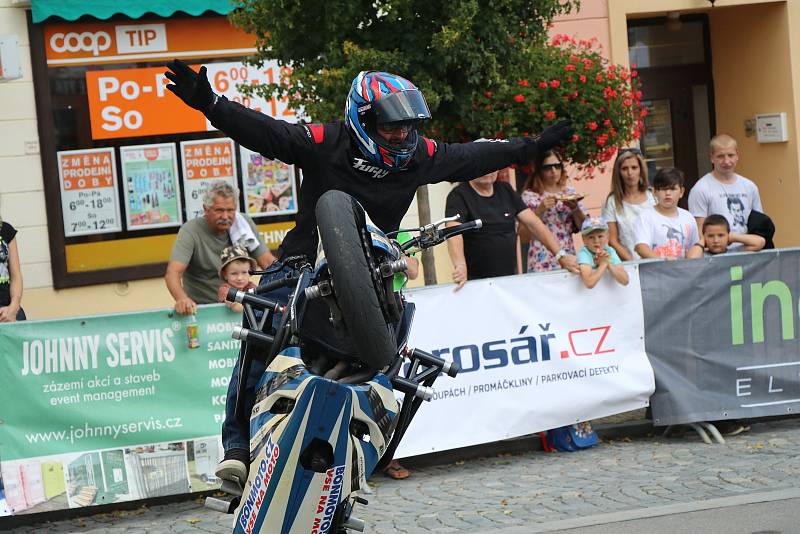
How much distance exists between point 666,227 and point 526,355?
177cm

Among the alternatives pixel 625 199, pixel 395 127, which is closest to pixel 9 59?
pixel 625 199

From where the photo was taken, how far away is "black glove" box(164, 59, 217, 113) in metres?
5.12

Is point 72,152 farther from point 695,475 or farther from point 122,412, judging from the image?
point 695,475

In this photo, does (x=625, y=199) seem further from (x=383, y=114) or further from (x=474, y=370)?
(x=383, y=114)

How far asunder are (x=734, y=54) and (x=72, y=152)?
8013 millimetres

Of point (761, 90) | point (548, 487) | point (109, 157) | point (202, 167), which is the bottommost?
point (548, 487)

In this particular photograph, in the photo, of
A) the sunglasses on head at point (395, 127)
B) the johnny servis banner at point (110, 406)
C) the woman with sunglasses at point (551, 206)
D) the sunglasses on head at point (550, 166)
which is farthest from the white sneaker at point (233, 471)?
the sunglasses on head at point (550, 166)

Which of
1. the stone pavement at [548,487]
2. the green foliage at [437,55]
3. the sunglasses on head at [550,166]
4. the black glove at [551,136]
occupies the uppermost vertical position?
the green foliage at [437,55]

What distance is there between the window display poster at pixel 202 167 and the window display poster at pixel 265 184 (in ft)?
0.52

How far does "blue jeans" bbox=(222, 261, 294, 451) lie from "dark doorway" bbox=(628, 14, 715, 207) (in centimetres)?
1114

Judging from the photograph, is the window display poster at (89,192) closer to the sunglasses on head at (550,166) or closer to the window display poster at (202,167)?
the window display poster at (202,167)

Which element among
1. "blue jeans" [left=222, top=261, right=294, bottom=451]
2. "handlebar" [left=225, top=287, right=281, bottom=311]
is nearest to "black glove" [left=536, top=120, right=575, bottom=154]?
"blue jeans" [left=222, top=261, right=294, bottom=451]

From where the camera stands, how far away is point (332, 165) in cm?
563

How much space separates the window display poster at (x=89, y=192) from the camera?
1291 centimetres
